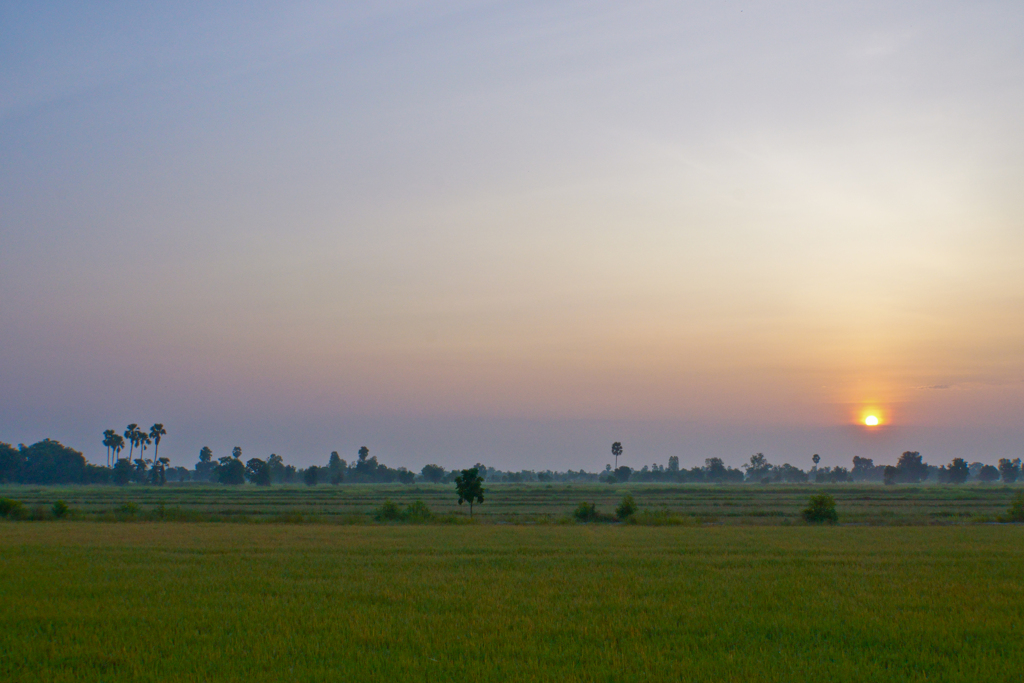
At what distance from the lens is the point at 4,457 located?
163 m

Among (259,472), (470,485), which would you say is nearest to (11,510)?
(470,485)

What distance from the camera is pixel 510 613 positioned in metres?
14.5

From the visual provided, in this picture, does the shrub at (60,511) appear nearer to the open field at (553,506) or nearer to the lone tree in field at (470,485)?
the open field at (553,506)

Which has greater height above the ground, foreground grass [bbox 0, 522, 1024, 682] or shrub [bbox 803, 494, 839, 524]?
foreground grass [bbox 0, 522, 1024, 682]

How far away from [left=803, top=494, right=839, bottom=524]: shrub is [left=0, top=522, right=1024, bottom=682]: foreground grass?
749 inches

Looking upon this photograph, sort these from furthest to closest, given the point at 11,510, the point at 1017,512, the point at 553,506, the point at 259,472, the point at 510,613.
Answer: the point at 259,472 → the point at 553,506 → the point at 1017,512 → the point at 11,510 → the point at 510,613

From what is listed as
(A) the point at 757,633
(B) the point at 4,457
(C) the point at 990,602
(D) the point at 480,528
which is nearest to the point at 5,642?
(A) the point at 757,633

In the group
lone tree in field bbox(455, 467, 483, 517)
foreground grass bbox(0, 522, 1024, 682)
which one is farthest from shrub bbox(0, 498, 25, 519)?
lone tree in field bbox(455, 467, 483, 517)

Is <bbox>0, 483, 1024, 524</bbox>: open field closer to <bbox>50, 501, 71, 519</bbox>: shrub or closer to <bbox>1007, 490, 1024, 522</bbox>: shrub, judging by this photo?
<bbox>1007, 490, 1024, 522</bbox>: shrub

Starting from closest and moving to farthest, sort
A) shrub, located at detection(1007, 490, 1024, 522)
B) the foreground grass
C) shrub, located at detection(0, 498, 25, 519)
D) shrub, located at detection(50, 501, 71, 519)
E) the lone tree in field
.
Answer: the foreground grass
shrub, located at detection(0, 498, 25, 519)
shrub, located at detection(1007, 490, 1024, 522)
shrub, located at detection(50, 501, 71, 519)
the lone tree in field

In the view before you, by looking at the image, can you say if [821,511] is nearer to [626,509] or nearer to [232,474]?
[626,509]

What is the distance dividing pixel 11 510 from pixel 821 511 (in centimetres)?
5640

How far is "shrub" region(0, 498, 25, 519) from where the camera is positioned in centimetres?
4741

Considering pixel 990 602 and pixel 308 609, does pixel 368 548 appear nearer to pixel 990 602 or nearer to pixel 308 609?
pixel 308 609
